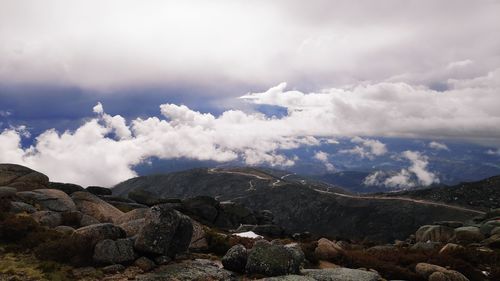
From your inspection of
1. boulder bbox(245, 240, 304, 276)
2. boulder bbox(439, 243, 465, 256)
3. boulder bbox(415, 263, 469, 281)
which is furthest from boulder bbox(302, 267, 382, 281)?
boulder bbox(439, 243, 465, 256)

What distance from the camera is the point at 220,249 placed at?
28.1 m

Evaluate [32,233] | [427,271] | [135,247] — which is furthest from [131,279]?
[427,271]

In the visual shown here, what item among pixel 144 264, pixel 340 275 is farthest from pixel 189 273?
pixel 340 275

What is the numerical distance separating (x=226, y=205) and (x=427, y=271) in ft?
221

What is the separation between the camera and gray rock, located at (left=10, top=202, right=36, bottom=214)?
99.1 feet

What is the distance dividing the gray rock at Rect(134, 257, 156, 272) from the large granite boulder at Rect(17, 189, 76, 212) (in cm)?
1646

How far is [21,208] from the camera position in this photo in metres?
30.9

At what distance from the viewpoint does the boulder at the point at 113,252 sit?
20969 mm

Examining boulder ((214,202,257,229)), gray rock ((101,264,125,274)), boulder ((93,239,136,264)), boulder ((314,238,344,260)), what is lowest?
boulder ((214,202,257,229))

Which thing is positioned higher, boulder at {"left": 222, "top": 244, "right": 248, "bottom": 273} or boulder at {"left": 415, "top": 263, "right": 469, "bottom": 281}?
boulder at {"left": 222, "top": 244, "right": 248, "bottom": 273}

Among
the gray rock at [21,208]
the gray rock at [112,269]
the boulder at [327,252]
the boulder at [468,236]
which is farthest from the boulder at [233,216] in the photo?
the gray rock at [112,269]

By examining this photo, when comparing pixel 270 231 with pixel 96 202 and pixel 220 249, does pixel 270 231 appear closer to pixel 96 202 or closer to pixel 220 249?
pixel 96 202

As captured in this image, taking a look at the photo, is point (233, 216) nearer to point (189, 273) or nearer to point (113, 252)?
point (113, 252)

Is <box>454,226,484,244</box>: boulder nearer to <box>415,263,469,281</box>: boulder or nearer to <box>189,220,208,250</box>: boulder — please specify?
<box>415,263,469,281</box>: boulder
